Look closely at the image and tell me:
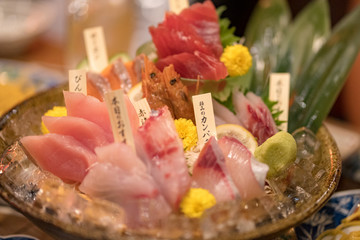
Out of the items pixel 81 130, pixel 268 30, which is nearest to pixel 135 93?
pixel 81 130

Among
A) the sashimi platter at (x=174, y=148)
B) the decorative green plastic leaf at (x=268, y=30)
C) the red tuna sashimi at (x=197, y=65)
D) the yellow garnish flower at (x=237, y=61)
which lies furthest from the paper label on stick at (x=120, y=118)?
the decorative green plastic leaf at (x=268, y=30)

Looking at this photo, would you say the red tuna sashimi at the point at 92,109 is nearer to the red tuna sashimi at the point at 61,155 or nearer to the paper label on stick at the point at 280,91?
the red tuna sashimi at the point at 61,155

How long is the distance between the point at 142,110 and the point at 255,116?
0.37 metres

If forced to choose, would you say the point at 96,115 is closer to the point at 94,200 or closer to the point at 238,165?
the point at 94,200

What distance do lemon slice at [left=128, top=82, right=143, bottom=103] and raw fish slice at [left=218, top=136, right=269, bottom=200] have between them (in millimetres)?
395

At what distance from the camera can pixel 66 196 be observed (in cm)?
94

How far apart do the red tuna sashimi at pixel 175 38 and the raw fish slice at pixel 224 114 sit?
0.61 ft

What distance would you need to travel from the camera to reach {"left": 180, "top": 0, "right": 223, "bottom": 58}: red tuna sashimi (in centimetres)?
142

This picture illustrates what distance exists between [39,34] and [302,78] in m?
2.11

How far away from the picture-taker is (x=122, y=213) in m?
0.90

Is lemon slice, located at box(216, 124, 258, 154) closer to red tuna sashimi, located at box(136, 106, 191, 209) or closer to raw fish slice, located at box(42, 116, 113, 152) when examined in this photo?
red tuna sashimi, located at box(136, 106, 191, 209)

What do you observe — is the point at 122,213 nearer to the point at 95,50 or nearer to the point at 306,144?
the point at 306,144

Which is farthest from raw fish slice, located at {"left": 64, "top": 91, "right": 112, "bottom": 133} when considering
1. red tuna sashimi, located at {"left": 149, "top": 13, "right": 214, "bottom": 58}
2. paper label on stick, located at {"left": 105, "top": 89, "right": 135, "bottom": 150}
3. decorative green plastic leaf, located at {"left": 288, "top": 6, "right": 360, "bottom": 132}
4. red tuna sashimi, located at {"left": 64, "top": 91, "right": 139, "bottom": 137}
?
decorative green plastic leaf, located at {"left": 288, "top": 6, "right": 360, "bottom": 132}

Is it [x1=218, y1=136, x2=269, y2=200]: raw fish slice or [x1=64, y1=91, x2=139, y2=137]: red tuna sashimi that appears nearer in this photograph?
[x1=218, y1=136, x2=269, y2=200]: raw fish slice
